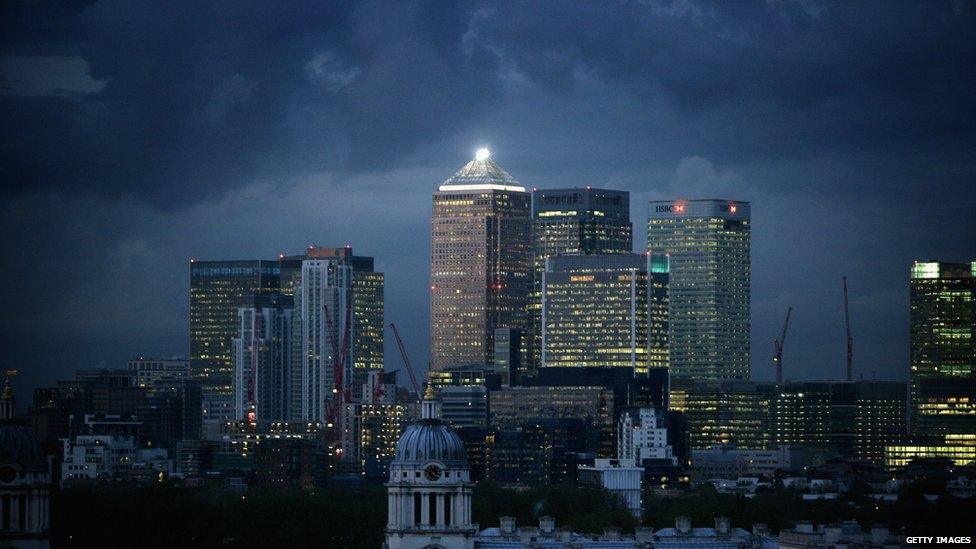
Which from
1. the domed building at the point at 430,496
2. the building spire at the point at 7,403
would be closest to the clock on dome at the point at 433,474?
the domed building at the point at 430,496

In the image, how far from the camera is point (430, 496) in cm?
16238

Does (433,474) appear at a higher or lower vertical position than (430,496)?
higher

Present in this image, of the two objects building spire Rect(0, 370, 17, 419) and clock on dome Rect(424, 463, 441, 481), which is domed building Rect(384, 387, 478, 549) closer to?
clock on dome Rect(424, 463, 441, 481)

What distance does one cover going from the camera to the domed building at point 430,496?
161 m

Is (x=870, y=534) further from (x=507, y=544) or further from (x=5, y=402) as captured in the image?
(x=5, y=402)

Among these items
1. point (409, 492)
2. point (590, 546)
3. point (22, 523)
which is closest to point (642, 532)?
point (590, 546)

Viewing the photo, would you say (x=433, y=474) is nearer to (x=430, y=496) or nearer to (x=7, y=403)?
(x=430, y=496)

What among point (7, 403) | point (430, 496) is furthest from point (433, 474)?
point (7, 403)

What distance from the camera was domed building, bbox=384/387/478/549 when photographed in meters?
161

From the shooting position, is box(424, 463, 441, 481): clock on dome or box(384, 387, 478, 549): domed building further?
box(424, 463, 441, 481): clock on dome

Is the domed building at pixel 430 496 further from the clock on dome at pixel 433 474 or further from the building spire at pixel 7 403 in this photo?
the building spire at pixel 7 403

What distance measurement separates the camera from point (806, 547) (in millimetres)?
149000

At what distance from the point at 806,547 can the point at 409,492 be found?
23.7m

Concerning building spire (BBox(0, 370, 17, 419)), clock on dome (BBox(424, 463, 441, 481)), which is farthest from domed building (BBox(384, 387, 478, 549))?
building spire (BBox(0, 370, 17, 419))
